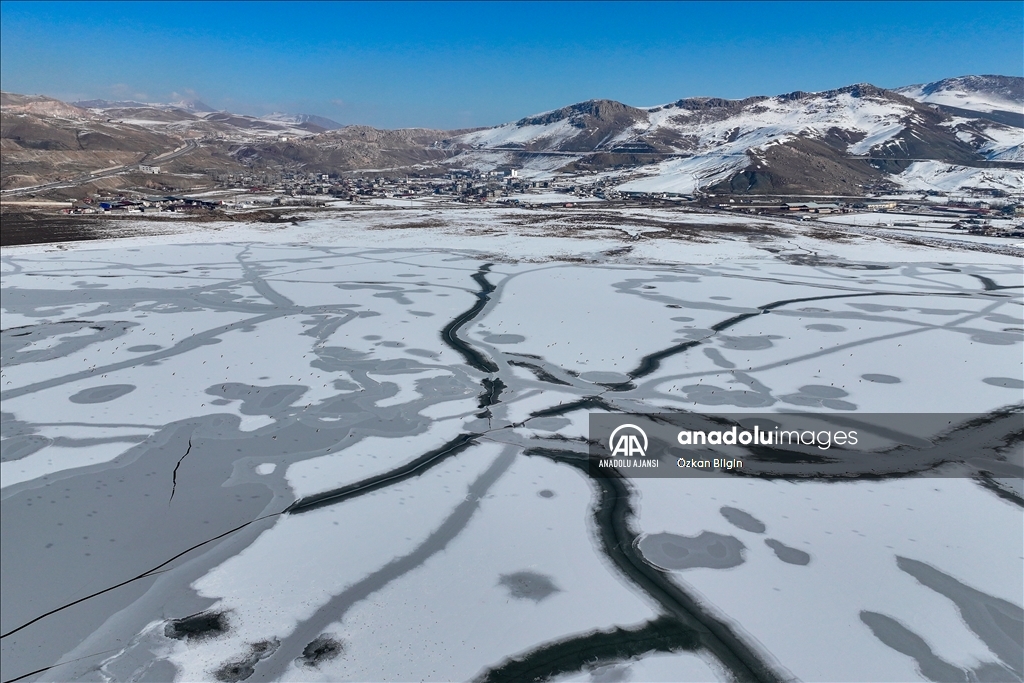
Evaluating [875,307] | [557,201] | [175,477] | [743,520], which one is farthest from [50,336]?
[557,201]

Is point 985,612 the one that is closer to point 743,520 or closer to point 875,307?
point 743,520

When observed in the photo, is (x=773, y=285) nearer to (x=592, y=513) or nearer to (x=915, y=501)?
(x=915, y=501)

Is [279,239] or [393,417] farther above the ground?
[279,239]

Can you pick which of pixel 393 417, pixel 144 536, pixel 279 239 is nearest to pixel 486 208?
pixel 279 239

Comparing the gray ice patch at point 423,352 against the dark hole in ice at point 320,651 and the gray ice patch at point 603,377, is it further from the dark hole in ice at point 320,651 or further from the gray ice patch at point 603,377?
the dark hole in ice at point 320,651

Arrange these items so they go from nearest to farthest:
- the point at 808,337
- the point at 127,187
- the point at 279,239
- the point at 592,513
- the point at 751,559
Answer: the point at 751,559
the point at 592,513
the point at 808,337
the point at 279,239
the point at 127,187

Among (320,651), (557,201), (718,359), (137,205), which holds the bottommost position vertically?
(320,651)

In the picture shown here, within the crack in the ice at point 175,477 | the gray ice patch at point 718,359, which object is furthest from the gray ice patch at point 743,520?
the crack in the ice at point 175,477
